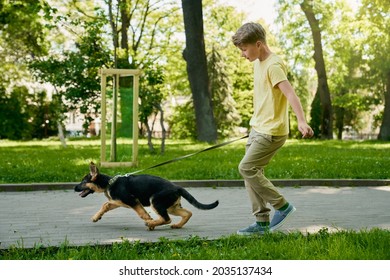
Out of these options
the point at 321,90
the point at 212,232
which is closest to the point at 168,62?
the point at 321,90

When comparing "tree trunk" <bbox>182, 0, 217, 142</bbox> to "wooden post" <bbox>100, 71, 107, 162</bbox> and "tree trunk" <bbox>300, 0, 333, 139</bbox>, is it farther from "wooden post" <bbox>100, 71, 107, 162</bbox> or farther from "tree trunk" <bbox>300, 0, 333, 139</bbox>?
"tree trunk" <bbox>300, 0, 333, 139</bbox>

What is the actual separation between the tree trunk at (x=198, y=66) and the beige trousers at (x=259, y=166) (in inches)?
630

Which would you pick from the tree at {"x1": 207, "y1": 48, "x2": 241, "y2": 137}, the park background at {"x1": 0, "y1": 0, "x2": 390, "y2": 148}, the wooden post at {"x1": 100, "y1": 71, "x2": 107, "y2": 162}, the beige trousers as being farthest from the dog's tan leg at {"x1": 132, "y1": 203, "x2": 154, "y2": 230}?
the tree at {"x1": 207, "y1": 48, "x2": 241, "y2": 137}

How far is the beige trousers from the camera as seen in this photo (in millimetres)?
5414

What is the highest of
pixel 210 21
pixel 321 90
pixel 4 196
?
pixel 210 21

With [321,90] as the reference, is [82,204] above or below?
below

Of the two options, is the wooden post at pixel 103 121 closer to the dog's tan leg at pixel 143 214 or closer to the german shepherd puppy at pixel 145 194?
the german shepherd puppy at pixel 145 194

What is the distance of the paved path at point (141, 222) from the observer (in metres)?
5.69

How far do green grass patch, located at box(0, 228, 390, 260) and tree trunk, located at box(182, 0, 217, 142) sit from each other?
16.6 m

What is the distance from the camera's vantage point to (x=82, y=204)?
7.98 meters

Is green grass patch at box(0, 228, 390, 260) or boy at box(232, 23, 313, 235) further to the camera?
boy at box(232, 23, 313, 235)

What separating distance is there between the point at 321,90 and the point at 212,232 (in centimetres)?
2634

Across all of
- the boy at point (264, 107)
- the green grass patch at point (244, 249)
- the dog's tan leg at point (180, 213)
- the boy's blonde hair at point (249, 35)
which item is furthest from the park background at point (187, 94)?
the boy's blonde hair at point (249, 35)
